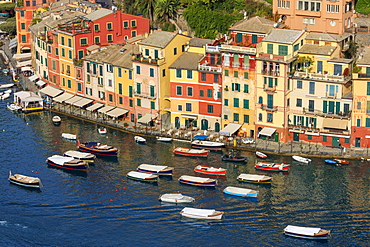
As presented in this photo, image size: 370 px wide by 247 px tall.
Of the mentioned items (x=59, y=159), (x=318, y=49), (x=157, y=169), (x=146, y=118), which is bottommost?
(x=157, y=169)

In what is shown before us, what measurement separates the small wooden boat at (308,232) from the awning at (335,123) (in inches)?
1152

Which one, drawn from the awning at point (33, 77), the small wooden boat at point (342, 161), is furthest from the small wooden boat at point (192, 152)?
the awning at point (33, 77)

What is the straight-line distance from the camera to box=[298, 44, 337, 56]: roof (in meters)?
146

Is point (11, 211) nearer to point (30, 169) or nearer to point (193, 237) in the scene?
point (30, 169)

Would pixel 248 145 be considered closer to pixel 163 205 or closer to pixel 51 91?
pixel 163 205

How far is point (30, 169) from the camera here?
144 m

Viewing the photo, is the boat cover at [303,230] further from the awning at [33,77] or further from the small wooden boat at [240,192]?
the awning at [33,77]

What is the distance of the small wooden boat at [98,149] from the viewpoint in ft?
490

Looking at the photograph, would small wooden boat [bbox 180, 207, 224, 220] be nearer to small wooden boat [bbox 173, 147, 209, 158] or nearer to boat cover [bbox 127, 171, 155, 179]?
boat cover [bbox 127, 171, 155, 179]

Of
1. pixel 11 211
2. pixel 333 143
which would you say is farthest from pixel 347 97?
pixel 11 211

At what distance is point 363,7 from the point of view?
6791 inches

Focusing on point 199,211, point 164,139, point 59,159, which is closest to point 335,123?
point 164,139

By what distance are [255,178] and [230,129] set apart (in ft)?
56.0

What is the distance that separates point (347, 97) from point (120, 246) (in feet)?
163
